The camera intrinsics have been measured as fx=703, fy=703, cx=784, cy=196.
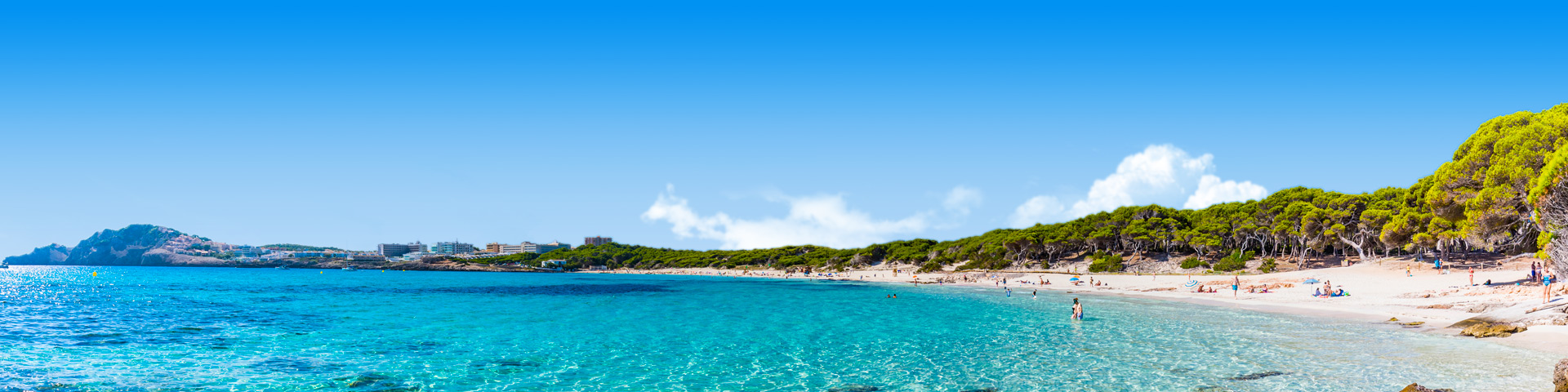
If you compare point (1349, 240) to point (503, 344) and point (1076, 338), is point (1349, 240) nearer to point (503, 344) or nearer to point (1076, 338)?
point (1076, 338)

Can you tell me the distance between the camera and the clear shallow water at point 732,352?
18.9 m

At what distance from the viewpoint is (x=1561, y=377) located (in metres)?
14.4

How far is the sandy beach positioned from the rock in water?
27.0ft

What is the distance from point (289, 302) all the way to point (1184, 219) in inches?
4108

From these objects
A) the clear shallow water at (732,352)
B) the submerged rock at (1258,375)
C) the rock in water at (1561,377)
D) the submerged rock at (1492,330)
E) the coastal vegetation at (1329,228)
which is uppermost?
the coastal vegetation at (1329,228)

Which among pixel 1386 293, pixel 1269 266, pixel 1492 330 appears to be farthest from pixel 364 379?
pixel 1269 266

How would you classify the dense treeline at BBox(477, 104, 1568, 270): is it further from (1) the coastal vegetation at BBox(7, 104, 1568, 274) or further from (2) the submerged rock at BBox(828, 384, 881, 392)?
(2) the submerged rock at BBox(828, 384, 881, 392)

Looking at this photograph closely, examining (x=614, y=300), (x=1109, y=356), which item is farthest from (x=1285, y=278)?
(x=614, y=300)

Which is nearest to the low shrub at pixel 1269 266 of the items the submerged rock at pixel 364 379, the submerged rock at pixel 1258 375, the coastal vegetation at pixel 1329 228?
the coastal vegetation at pixel 1329 228

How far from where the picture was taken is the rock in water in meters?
14.2

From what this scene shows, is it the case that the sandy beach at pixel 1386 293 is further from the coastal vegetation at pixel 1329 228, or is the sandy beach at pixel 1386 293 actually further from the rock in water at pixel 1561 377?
the rock in water at pixel 1561 377

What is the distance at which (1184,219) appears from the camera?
9869 centimetres

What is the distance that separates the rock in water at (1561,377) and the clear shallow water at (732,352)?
173cm

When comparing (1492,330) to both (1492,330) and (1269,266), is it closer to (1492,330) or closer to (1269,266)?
(1492,330)
